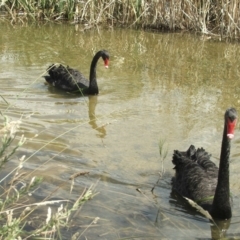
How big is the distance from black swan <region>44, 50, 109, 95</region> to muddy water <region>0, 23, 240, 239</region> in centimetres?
13

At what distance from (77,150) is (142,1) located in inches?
239

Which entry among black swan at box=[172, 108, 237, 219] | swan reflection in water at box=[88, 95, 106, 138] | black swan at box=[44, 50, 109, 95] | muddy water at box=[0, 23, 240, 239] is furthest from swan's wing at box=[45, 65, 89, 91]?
black swan at box=[172, 108, 237, 219]

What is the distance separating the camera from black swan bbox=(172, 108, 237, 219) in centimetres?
403

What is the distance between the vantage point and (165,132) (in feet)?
19.4

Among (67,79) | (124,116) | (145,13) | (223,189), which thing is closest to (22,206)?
(223,189)

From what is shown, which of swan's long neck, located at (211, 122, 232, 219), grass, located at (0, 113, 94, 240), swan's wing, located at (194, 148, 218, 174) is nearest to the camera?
grass, located at (0, 113, 94, 240)

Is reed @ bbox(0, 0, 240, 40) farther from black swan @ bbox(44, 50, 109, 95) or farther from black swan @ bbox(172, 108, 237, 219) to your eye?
black swan @ bbox(172, 108, 237, 219)

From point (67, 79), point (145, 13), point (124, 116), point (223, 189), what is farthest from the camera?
point (145, 13)

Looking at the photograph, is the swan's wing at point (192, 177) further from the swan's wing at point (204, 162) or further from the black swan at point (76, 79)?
the black swan at point (76, 79)

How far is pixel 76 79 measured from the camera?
7699 mm

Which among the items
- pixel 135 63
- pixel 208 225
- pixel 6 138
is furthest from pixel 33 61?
→ pixel 6 138

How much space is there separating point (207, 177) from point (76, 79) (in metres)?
3.47

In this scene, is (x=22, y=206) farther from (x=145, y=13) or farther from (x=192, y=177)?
(x=145, y=13)

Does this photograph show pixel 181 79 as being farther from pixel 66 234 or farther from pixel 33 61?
pixel 66 234
